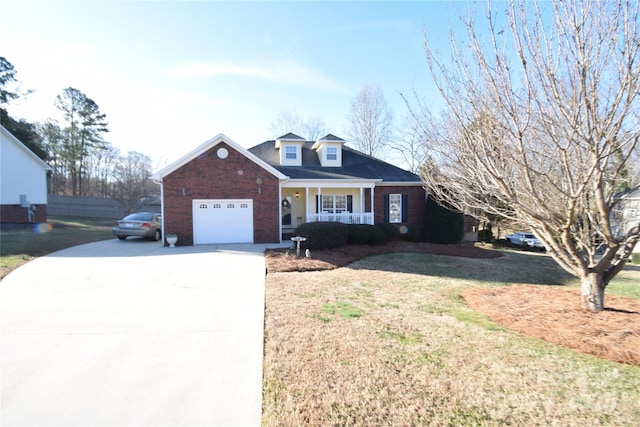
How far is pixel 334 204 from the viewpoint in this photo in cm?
1661

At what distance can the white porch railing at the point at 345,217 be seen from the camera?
15.2 m

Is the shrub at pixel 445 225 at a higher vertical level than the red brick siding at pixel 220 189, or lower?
lower

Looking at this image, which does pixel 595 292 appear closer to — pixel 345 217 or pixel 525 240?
pixel 345 217

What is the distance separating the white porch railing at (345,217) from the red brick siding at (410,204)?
3.20ft

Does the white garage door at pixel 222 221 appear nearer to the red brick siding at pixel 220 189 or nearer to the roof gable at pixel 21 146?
the red brick siding at pixel 220 189

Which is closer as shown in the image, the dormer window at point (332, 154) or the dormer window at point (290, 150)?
the dormer window at point (290, 150)

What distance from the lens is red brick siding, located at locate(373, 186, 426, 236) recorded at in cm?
1639

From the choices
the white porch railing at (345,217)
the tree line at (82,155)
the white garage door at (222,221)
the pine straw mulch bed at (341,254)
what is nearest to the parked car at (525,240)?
the pine straw mulch bed at (341,254)

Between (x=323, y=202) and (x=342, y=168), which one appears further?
(x=342, y=168)

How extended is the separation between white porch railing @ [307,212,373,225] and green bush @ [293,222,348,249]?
286cm

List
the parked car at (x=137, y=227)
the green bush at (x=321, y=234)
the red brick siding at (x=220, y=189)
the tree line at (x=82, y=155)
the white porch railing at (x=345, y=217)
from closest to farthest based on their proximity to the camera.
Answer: the green bush at (x=321, y=234)
the red brick siding at (x=220, y=189)
the parked car at (x=137, y=227)
the white porch railing at (x=345, y=217)
the tree line at (x=82, y=155)

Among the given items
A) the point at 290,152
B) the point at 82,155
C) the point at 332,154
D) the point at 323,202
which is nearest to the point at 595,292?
the point at 323,202

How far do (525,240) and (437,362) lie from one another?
20771 millimetres

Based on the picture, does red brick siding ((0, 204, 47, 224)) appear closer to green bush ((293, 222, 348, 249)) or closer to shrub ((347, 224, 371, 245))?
green bush ((293, 222, 348, 249))
